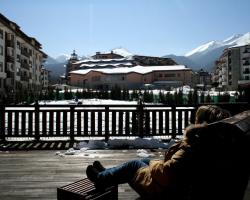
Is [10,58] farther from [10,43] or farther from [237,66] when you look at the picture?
[237,66]

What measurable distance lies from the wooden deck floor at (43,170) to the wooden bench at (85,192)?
1195mm

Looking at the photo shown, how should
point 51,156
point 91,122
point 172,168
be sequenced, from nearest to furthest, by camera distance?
point 172,168, point 51,156, point 91,122

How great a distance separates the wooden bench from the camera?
3369mm

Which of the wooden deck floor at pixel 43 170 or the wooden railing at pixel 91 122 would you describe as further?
the wooden railing at pixel 91 122

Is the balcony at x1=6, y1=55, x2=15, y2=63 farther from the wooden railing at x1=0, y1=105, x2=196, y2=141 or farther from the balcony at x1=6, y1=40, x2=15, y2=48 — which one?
the wooden railing at x1=0, y1=105, x2=196, y2=141

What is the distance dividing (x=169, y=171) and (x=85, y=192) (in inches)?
39.5

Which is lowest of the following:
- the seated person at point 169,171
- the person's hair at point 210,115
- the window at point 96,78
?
the seated person at point 169,171

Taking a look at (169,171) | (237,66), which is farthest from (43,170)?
→ (237,66)

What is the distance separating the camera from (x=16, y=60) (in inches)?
2719

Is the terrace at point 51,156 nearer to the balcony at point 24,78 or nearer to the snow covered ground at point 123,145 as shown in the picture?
the snow covered ground at point 123,145

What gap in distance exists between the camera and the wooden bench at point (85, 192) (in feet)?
11.1

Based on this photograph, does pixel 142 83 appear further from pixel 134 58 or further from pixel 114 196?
pixel 114 196

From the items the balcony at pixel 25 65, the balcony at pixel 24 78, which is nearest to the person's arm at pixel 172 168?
the balcony at pixel 24 78

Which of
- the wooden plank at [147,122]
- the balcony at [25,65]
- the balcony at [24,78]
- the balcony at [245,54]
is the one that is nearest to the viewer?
the wooden plank at [147,122]
